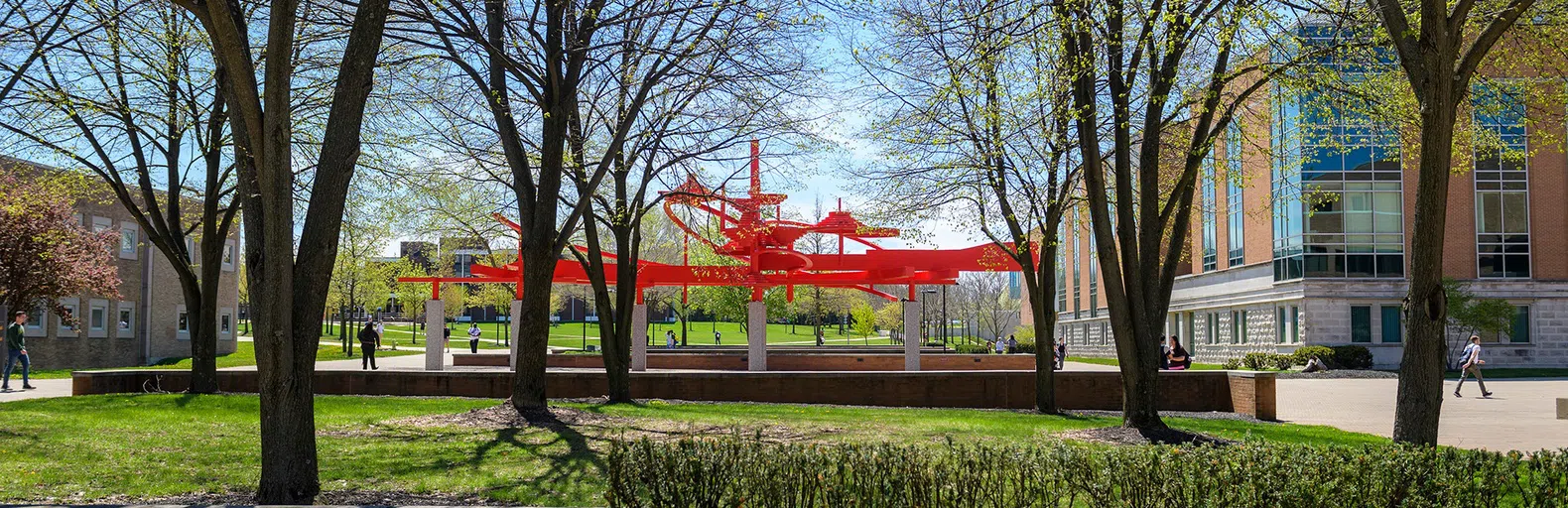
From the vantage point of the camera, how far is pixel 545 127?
13.4 m

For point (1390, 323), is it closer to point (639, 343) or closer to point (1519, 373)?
point (1519, 373)

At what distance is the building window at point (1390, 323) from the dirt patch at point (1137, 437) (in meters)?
29.6

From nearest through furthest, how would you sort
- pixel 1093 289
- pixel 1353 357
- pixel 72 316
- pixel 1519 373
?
pixel 72 316, pixel 1519 373, pixel 1353 357, pixel 1093 289

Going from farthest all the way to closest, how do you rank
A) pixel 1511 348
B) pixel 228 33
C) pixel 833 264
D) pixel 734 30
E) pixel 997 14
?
pixel 1511 348 → pixel 833 264 → pixel 734 30 → pixel 997 14 → pixel 228 33

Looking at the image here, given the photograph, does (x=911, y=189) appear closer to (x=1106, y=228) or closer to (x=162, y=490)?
(x=1106, y=228)

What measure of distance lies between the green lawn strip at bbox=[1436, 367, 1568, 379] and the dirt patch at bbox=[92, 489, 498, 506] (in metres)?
32.7

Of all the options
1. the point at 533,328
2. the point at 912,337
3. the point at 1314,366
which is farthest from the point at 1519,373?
the point at 533,328

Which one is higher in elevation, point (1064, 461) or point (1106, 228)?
point (1106, 228)

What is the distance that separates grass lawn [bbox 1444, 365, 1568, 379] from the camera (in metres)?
32.0

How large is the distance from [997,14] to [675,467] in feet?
24.5

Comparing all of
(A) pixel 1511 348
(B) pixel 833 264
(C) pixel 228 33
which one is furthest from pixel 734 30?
(A) pixel 1511 348

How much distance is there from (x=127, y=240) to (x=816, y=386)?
2944 centimetres

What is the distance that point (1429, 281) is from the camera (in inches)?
324

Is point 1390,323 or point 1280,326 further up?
point 1390,323
